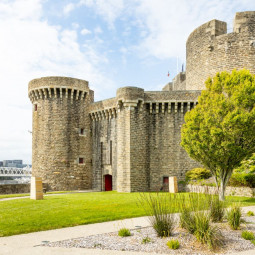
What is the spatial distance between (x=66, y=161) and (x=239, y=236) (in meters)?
23.0

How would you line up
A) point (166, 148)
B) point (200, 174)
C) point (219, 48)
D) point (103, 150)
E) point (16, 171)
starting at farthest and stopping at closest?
point (16, 171) → point (103, 150) → point (219, 48) → point (166, 148) → point (200, 174)

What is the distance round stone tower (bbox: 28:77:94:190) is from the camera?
2998 cm

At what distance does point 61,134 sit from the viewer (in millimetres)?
30312

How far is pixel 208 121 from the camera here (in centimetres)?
1752

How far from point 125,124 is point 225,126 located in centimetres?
1063

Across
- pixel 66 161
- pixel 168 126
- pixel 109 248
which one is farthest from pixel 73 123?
pixel 109 248

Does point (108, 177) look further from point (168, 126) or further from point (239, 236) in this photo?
point (239, 236)

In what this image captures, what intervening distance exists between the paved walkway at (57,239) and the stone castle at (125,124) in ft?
47.5

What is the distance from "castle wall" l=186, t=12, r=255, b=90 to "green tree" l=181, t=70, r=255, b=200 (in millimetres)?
9676

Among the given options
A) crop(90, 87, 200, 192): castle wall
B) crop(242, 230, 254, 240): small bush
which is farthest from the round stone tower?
crop(242, 230, 254, 240): small bush

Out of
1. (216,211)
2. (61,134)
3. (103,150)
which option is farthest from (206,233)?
(61,134)

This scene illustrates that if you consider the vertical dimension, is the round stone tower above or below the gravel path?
above

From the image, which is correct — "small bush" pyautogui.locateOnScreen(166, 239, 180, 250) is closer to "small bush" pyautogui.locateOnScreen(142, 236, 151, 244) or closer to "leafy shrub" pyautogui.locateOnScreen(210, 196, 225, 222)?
"small bush" pyautogui.locateOnScreen(142, 236, 151, 244)

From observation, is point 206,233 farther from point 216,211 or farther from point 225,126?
point 225,126
